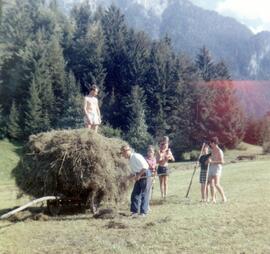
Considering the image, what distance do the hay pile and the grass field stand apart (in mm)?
783

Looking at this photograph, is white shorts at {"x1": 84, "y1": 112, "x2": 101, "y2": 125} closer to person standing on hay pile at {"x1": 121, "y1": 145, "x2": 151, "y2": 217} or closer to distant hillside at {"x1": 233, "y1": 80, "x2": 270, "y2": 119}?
person standing on hay pile at {"x1": 121, "y1": 145, "x2": 151, "y2": 217}

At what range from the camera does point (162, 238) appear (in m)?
10.0

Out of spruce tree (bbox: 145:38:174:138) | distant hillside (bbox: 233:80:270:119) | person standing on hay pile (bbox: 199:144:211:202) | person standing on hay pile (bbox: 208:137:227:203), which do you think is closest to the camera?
person standing on hay pile (bbox: 208:137:227:203)

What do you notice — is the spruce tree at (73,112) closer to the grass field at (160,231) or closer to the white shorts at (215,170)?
the white shorts at (215,170)

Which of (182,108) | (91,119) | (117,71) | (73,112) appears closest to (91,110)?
(91,119)

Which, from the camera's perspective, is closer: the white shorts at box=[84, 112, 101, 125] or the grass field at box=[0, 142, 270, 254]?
the grass field at box=[0, 142, 270, 254]

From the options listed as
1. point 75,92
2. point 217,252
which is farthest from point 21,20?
point 217,252

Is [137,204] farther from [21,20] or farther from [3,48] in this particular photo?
[21,20]

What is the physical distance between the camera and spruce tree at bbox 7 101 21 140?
5600 cm

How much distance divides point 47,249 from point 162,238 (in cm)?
243

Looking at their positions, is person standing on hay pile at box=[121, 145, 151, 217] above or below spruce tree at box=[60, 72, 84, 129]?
below

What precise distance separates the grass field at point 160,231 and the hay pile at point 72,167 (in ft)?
2.57

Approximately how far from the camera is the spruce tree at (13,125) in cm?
5600

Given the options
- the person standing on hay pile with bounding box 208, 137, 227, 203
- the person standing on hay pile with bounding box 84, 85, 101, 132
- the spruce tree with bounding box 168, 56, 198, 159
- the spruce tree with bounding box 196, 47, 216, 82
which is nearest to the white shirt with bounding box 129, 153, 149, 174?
the person standing on hay pile with bounding box 84, 85, 101, 132
